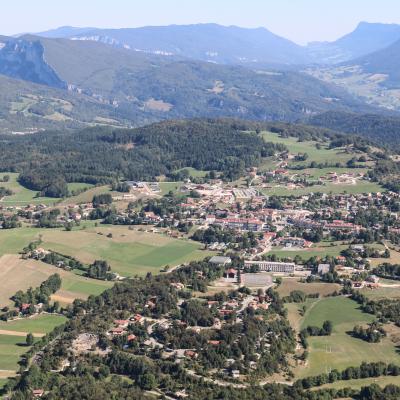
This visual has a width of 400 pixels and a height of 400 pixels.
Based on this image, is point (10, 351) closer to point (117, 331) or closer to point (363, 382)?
point (117, 331)

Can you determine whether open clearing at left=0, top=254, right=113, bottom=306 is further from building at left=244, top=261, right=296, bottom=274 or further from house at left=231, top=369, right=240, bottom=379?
house at left=231, top=369, right=240, bottom=379

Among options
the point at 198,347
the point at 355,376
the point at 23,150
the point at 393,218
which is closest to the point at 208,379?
the point at 198,347

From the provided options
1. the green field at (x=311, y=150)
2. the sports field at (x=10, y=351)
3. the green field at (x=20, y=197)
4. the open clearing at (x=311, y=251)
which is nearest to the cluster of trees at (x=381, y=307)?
the open clearing at (x=311, y=251)

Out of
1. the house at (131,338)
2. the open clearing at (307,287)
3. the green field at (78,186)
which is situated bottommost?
the green field at (78,186)

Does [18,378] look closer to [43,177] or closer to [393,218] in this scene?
[393,218]

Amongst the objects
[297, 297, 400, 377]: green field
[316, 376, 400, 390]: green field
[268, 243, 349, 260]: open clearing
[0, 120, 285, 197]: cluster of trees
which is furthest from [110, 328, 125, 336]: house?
[0, 120, 285, 197]: cluster of trees

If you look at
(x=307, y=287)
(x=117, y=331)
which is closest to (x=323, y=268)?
(x=307, y=287)

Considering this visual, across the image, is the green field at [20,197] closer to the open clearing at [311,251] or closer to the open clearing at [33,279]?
the open clearing at [33,279]
